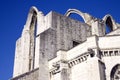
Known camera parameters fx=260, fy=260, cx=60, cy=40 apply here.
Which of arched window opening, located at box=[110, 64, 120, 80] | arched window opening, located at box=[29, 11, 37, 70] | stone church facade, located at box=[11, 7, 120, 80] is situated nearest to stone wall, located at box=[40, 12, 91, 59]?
stone church facade, located at box=[11, 7, 120, 80]

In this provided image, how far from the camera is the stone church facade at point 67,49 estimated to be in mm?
18312

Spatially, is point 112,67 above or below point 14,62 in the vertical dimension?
below

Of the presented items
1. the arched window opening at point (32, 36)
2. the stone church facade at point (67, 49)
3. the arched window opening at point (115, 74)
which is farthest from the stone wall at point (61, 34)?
the arched window opening at point (115, 74)

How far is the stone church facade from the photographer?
60.1 feet

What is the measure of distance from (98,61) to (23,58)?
10.8 metres

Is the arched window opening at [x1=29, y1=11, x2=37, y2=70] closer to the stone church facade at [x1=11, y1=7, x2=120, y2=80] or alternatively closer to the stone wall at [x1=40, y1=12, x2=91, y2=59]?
the stone church facade at [x1=11, y1=7, x2=120, y2=80]

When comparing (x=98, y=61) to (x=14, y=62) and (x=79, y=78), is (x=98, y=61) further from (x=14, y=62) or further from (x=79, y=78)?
(x=14, y=62)

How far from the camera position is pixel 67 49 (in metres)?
23.4

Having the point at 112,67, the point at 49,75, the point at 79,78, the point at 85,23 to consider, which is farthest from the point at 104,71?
the point at 85,23

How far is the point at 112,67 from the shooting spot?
18250 mm

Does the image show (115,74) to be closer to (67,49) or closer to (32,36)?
(67,49)

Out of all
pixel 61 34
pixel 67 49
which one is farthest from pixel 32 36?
pixel 67 49

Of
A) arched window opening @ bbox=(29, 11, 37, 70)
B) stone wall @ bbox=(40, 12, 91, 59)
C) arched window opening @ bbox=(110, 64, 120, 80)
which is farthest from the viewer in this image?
arched window opening @ bbox=(29, 11, 37, 70)

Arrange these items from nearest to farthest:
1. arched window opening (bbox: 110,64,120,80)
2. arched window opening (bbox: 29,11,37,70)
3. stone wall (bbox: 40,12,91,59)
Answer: arched window opening (bbox: 110,64,120,80) < stone wall (bbox: 40,12,91,59) < arched window opening (bbox: 29,11,37,70)
